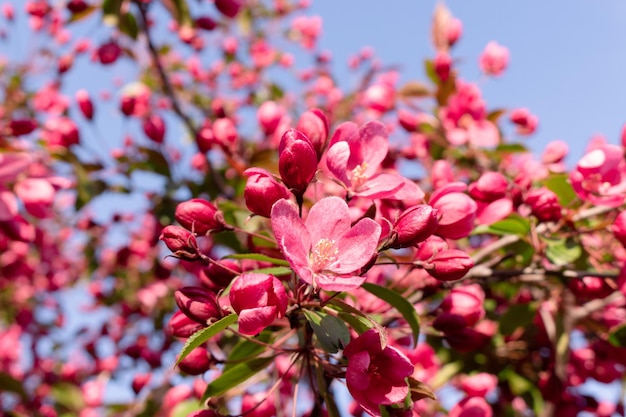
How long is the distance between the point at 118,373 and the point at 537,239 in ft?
8.81

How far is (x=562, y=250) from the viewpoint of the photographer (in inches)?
60.3

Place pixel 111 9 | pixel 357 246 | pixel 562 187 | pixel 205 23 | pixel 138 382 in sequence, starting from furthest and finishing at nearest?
pixel 205 23
pixel 111 9
pixel 138 382
pixel 562 187
pixel 357 246

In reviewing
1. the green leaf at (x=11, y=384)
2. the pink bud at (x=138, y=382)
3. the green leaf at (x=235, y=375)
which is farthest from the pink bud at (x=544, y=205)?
the green leaf at (x=11, y=384)

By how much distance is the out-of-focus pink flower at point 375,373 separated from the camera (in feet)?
3.20

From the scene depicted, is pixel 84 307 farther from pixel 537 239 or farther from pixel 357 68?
pixel 537 239

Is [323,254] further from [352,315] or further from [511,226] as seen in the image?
[511,226]

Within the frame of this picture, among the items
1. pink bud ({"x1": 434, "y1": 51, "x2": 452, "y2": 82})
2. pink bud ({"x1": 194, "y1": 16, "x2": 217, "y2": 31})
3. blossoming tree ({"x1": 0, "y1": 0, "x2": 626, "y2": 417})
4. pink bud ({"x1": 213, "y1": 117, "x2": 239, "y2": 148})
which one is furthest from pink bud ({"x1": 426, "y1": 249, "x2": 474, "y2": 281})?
pink bud ({"x1": 194, "y1": 16, "x2": 217, "y2": 31})

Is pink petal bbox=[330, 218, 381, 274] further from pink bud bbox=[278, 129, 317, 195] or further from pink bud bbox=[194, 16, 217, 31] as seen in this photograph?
pink bud bbox=[194, 16, 217, 31]

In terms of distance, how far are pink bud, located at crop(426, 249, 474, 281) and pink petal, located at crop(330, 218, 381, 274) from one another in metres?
0.18

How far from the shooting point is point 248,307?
0.95 metres

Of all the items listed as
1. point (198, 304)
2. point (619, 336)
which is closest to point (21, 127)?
point (198, 304)

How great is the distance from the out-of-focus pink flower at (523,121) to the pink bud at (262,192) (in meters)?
2.02

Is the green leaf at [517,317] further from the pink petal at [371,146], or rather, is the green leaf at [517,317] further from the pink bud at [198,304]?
the pink bud at [198,304]

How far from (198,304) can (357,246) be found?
0.32m
